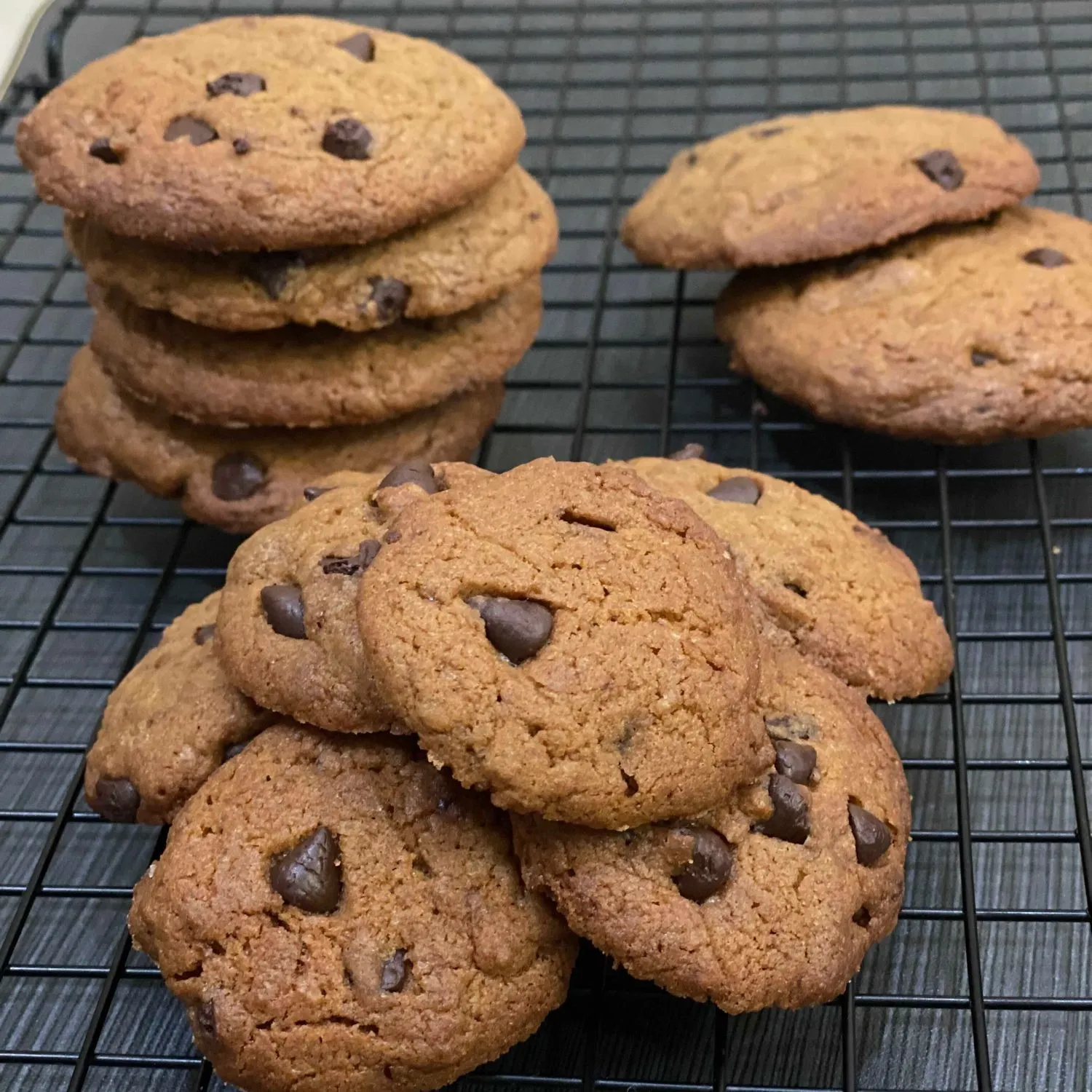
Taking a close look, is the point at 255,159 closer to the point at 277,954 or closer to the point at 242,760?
the point at 242,760

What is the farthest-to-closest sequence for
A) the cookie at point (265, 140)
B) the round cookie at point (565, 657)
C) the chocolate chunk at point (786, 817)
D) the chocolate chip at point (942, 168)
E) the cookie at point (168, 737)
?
the chocolate chip at point (942, 168) → the cookie at point (265, 140) → the cookie at point (168, 737) → the chocolate chunk at point (786, 817) → the round cookie at point (565, 657)

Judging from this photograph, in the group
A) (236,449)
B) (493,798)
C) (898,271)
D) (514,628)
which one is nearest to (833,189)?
(898,271)

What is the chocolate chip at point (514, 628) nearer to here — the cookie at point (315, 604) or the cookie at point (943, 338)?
the cookie at point (315, 604)

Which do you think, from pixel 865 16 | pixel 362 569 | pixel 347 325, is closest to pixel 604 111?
pixel 865 16

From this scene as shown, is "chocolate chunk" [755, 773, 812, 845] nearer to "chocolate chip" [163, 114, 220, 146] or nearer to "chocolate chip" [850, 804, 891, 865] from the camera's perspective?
"chocolate chip" [850, 804, 891, 865]

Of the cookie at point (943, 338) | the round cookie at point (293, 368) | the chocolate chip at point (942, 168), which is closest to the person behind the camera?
the round cookie at point (293, 368)

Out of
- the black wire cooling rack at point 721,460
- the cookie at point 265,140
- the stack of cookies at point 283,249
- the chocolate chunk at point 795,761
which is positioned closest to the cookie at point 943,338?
the black wire cooling rack at point 721,460
